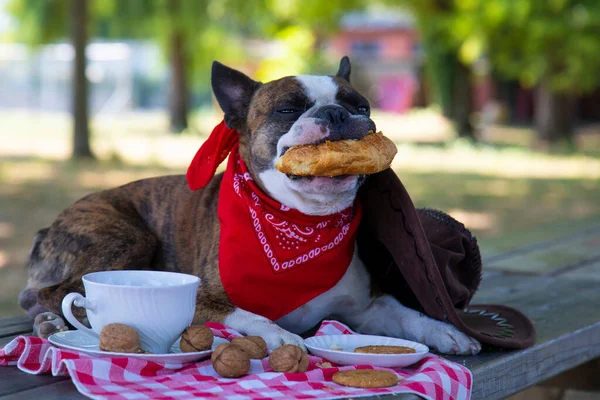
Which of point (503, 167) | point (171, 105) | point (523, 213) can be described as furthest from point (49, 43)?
point (523, 213)

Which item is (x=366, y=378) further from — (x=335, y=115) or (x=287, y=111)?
(x=287, y=111)

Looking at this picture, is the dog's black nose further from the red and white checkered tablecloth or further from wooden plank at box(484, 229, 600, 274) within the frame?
wooden plank at box(484, 229, 600, 274)

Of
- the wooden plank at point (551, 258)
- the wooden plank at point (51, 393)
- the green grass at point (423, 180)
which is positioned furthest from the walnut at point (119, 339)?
the green grass at point (423, 180)

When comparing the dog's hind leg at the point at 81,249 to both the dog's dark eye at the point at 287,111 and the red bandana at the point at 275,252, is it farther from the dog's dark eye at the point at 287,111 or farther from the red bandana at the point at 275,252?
the dog's dark eye at the point at 287,111

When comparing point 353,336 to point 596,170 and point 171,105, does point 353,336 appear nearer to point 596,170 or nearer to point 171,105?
point 596,170

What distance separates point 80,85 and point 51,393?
13529mm

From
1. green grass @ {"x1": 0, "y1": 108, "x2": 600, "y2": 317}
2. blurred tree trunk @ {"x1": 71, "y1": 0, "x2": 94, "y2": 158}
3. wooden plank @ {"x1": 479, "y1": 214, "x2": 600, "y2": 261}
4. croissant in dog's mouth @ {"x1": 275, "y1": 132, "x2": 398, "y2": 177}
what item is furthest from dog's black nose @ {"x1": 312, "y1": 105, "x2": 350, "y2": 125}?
blurred tree trunk @ {"x1": 71, "y1": 0, "x2": 94, "y2": 158}

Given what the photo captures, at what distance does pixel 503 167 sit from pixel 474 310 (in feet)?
41.1

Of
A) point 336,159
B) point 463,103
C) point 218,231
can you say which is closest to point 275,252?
point 218,231

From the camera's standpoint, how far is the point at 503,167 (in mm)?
15359

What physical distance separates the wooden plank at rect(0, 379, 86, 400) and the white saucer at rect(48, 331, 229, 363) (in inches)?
4.3

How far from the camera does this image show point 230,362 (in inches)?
84.7

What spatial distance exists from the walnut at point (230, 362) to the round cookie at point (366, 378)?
23cm

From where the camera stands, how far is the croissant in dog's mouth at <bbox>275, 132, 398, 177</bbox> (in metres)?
2.55
